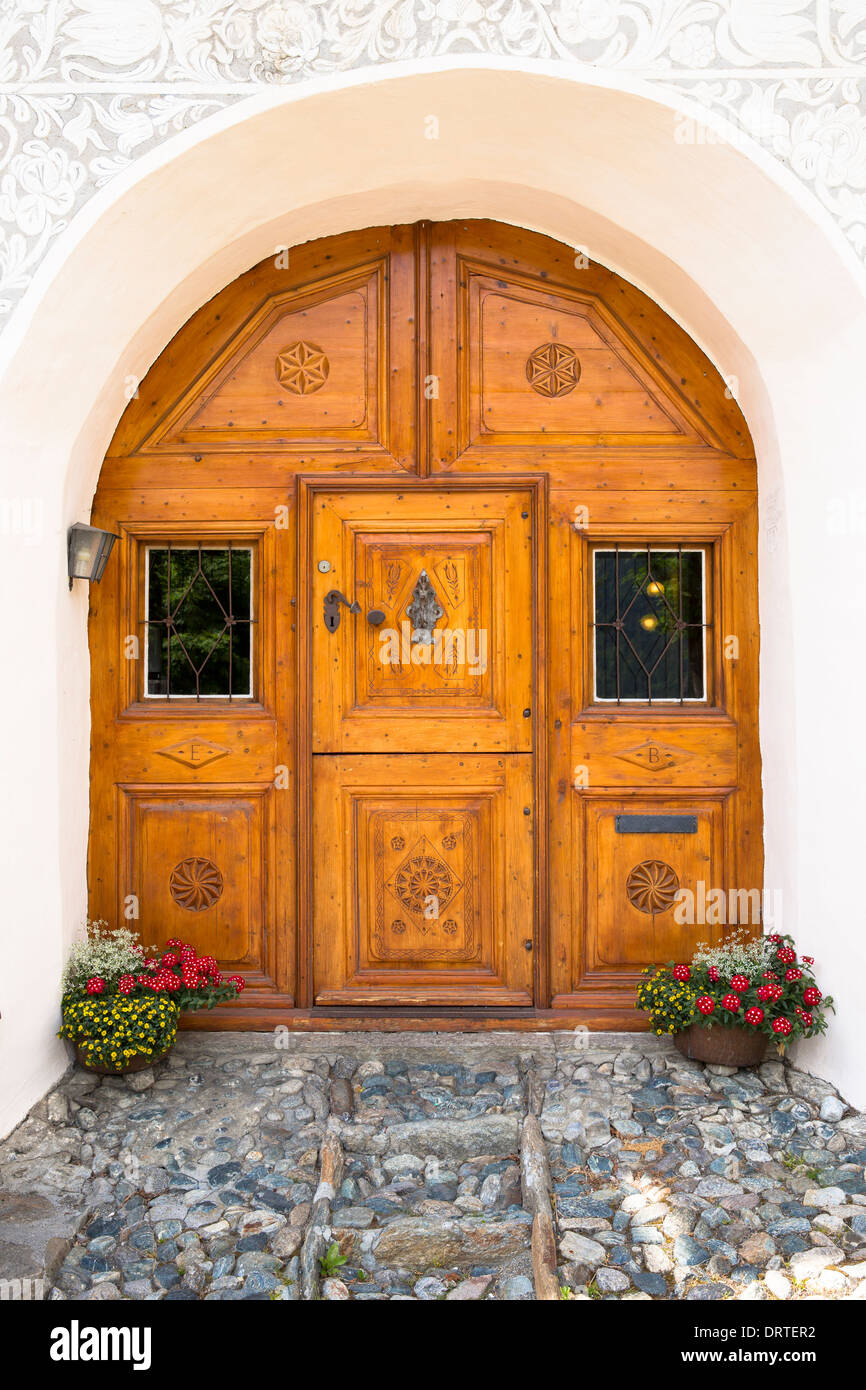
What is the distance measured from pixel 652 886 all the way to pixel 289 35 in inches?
135

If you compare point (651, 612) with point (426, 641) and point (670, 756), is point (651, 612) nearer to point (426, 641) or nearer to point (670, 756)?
point (670, 756)

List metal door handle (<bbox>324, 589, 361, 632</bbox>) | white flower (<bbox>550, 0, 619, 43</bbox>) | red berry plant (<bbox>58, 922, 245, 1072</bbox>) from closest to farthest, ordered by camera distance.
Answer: white flower (<bbox>550, 0, 619, 43</bbox>), red berry plant (<bbox>58, 922, 245, 1072</bbox>), metal door handle (<bbox>324, 589, 361, 632</bbox>)

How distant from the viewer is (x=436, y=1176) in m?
2.98

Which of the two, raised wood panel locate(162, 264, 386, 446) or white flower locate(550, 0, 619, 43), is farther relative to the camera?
raised wood panel locate(162, 264, 386, 446)

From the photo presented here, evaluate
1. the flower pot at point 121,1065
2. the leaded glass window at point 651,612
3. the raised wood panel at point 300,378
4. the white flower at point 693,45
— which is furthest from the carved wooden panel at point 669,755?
the white flower at point 693,45

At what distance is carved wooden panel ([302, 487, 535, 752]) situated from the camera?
3.91 m

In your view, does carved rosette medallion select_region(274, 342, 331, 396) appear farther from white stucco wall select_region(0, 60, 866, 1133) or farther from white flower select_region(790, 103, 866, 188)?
white flower select_region(790, 103, 866, 188)

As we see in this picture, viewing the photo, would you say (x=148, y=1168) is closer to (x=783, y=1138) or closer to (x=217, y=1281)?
(x=217, y=1281)

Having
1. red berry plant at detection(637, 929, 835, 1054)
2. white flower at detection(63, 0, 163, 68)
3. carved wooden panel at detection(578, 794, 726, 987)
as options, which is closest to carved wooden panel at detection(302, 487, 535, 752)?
carved wooden panel at detection(578, 794, 726, 987)

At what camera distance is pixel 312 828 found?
3920 mm

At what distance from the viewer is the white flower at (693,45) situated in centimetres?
316

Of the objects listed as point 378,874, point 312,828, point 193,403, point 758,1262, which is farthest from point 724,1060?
point 193,403

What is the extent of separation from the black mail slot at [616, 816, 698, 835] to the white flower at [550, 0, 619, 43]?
2848 millimetres

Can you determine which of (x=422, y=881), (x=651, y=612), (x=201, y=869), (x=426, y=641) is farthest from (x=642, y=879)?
(x=201, y=869)
